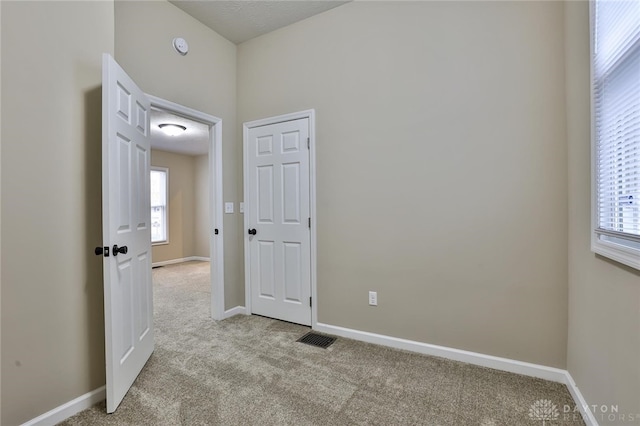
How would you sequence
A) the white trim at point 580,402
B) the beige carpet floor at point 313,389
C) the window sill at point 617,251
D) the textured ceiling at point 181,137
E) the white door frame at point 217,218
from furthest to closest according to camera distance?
1. the textured ceiling at point 181,137
2. the white door frame at point 217,218
3. the beige carpet floor at point 313,389
4. the white trim at point 580,402
5. the window sill at point 617,251

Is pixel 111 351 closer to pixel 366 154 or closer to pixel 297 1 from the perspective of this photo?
pixel 366 154

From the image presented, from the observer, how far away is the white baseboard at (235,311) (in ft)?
10.1

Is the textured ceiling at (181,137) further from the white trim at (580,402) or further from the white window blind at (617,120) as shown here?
the white trim at (580,402)

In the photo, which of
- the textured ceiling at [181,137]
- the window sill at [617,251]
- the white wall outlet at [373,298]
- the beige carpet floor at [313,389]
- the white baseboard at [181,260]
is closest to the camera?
the window sill at [617,251]

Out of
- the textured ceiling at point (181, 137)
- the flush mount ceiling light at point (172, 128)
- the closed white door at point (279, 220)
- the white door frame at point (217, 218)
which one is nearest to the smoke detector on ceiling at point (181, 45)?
the white door frame at point (217, 218)

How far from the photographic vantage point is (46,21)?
1517 millimetres

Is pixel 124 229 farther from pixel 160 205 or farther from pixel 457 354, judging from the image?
pixel 160 205

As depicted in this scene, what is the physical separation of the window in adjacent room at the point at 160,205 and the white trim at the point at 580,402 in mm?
6906

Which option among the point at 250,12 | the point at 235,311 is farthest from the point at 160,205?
the point at 250,12

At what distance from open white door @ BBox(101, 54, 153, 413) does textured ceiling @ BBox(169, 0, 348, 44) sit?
1.18m

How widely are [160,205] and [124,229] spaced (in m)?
5.29

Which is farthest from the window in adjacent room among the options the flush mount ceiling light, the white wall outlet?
the white wall outlet

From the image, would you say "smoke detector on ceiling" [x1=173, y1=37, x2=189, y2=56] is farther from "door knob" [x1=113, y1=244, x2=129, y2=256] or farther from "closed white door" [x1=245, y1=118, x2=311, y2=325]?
"door knob" [x1=113, y1=244, x2=129, y2=256]

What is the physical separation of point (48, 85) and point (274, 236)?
6.63ft
